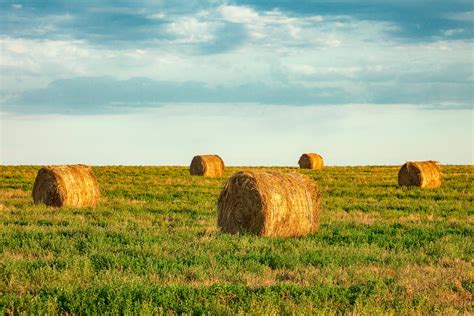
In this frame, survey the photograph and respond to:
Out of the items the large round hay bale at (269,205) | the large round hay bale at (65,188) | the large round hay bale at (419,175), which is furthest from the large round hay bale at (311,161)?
the large round hay bale at (269,205)

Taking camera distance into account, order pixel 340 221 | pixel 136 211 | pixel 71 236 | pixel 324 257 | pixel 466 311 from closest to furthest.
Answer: pixel 466 311
pixel 324 257
pixel 71 236
pixel 340 221
pixel 136 211

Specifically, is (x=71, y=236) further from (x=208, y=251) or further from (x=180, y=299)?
(x=180, y=299)

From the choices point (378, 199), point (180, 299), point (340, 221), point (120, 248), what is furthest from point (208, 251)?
point (378, 199)

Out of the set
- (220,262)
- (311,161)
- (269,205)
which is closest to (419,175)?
(311,161)

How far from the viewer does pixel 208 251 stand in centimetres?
1334

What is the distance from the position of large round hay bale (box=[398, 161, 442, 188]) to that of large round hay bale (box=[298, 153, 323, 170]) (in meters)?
15.4

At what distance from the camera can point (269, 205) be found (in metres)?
16.6

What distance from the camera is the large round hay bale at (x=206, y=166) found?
40.7 metres

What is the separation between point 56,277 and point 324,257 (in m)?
5.08

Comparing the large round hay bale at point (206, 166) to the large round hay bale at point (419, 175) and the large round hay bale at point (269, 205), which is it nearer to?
the large round hay bale at point (419, 175)

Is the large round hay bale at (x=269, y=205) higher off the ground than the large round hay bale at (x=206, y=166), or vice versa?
the large round hay bale at (x=206, y=166)

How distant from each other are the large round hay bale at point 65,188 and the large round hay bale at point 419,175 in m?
16.6

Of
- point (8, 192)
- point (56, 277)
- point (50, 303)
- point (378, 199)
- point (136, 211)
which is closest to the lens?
point (50, 303)

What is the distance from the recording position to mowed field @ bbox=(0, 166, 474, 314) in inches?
366
